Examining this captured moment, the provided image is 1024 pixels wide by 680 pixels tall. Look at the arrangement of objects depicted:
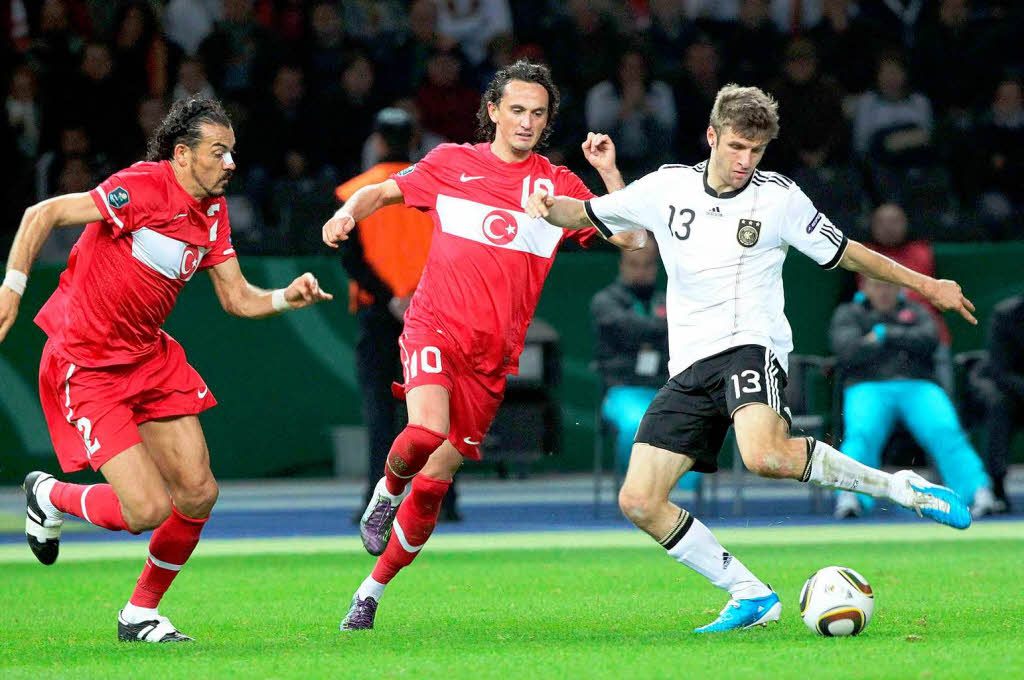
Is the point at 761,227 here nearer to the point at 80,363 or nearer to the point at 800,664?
the point at 800,664

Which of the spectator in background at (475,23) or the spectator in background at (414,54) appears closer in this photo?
the spectator in background at (414,54)

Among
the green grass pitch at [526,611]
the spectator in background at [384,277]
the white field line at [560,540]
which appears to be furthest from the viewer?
the spectator in background at [384,277]

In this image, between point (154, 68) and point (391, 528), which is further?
point (154, 68)

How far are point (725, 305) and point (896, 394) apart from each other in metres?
5.98

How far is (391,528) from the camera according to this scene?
726 cm

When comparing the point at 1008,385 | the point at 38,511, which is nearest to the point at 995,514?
the point at 1008,385

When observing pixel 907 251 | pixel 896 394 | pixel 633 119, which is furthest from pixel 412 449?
pixel 633 119

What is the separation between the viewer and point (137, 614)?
7.00 m

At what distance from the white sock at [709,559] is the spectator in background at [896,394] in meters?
5.55

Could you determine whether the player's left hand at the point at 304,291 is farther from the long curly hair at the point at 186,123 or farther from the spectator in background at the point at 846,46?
the spectator in background at the point at 846,46

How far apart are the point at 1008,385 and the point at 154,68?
27.8 ft

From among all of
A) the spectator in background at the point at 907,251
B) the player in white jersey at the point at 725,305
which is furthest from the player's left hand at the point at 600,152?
the spectator in background at the point at 907,251

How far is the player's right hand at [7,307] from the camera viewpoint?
6.35 meters

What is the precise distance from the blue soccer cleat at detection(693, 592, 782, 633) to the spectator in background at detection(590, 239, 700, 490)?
571 centimetres
